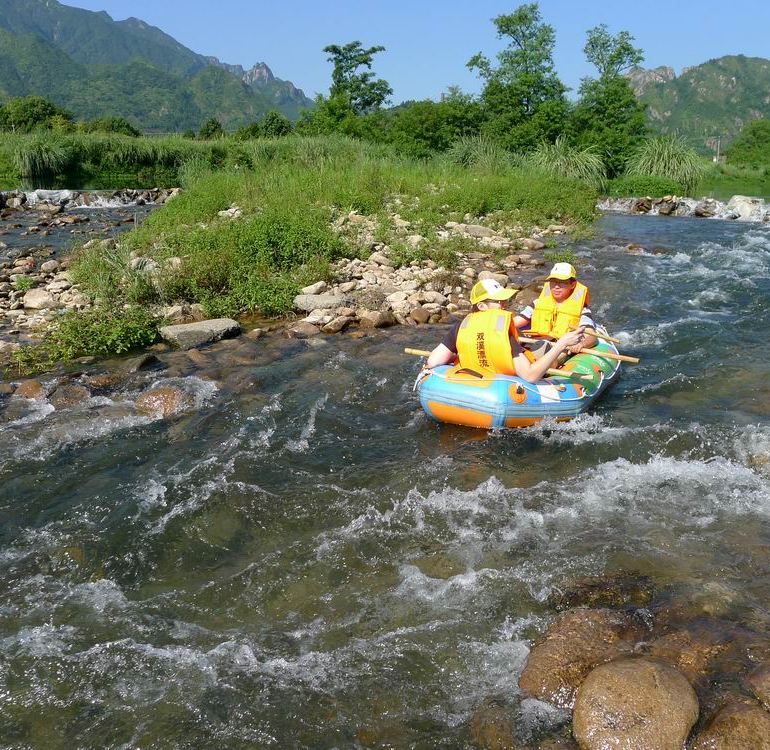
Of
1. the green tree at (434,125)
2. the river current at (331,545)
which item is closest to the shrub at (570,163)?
the green tree at (434,125)

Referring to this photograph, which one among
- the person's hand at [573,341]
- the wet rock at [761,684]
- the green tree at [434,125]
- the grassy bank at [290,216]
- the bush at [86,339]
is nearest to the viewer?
the wet rock at [761,684]

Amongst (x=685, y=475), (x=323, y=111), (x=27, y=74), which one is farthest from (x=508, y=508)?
(x=27, y=74)

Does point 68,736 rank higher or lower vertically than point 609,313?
lower

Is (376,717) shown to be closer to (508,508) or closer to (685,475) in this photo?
(508,508)

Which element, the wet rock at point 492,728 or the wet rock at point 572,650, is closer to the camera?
the wet rock at point 492,728

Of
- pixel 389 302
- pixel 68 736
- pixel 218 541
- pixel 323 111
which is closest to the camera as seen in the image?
pixel 68 736

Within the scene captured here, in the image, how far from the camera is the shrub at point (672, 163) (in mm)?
26000

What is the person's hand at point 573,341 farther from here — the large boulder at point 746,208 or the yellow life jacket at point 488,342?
the large boulder at point 746,208

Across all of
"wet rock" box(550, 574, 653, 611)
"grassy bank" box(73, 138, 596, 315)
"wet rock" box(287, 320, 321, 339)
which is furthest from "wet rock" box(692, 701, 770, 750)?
"grassy bank" box(73, 138, 596, 315)

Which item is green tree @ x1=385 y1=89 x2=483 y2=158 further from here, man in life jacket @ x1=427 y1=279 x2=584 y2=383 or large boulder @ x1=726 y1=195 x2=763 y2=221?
man in life jacket @ x1=427 y1=279 x2=584 y2=383

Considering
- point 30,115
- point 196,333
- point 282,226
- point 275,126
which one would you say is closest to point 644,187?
point 282,226

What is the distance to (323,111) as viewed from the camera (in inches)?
1484

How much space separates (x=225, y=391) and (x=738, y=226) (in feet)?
54.8

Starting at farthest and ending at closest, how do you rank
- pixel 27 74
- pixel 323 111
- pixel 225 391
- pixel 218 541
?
pixel 27 74
pixel 323 111
pixel 225 391
pixel 218 541
